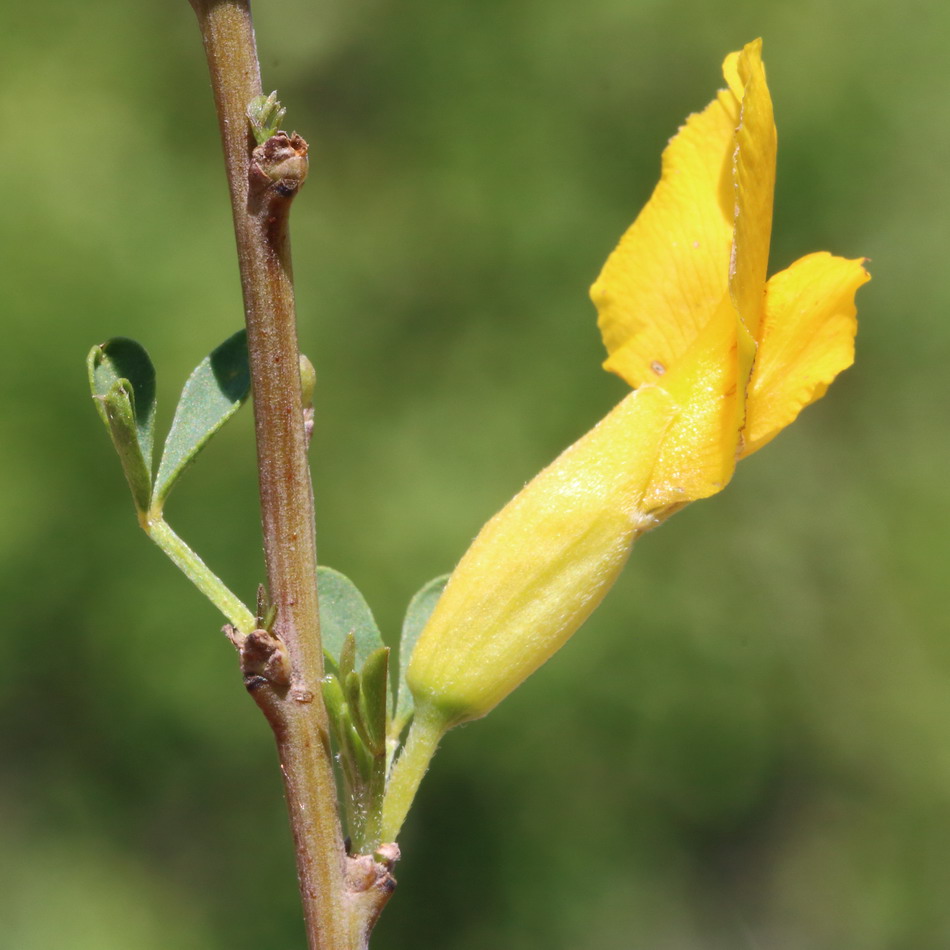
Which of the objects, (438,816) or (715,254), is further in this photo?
(438,816)

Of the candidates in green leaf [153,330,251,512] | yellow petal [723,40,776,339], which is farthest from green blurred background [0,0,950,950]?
yellow petal [723,40,776,339]

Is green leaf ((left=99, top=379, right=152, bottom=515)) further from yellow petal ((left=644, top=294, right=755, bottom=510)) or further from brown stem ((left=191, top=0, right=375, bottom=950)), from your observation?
yellow petal ((left=644, top=294, right=755, bottom=510))

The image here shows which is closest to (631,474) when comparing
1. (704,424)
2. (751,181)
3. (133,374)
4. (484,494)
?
(704,424)

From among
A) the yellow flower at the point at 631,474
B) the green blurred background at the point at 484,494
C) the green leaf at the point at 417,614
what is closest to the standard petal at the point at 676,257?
the yellow flower at the point at 631,474

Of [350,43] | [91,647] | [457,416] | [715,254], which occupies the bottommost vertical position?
A: [715,254]

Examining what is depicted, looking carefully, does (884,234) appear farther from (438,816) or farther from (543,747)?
(438,816)

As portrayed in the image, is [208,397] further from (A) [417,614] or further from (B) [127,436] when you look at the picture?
(A) [417,614]

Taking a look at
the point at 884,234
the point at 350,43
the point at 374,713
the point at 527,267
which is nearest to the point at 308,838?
the point at 374,713
